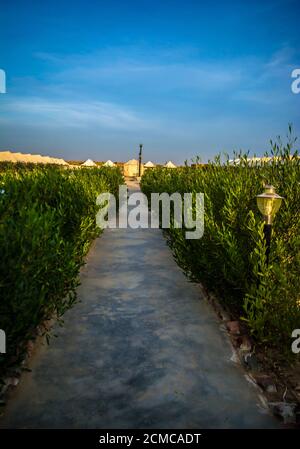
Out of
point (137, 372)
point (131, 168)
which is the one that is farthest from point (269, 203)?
point (131, 168)

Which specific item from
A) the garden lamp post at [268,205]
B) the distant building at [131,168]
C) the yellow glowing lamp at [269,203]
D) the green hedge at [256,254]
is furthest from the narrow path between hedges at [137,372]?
the distant building at [131,168]

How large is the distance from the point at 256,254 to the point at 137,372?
2.25 metres

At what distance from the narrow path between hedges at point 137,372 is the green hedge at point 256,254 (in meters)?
0.73

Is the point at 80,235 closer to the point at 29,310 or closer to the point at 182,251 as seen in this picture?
the point at 182,251

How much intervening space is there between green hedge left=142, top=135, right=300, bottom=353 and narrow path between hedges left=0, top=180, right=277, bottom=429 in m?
0.73

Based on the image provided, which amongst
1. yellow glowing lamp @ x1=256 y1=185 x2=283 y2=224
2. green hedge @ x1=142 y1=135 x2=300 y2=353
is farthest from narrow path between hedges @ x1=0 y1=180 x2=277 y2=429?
yellow glowing lamp @ x1=256 y1=185 x2=283 y2=224

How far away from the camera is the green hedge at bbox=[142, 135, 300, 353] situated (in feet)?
13.2

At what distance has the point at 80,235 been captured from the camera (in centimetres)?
731

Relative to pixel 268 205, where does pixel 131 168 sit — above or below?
above

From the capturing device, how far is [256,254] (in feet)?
14.7

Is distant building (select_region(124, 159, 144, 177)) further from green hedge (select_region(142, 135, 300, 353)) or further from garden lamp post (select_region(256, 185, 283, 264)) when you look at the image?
garden lamp post (select_region(256, 185, 283, 264))

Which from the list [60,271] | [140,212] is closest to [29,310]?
[60,271]

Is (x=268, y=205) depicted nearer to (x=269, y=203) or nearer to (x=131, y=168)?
(x=269, y=203)
